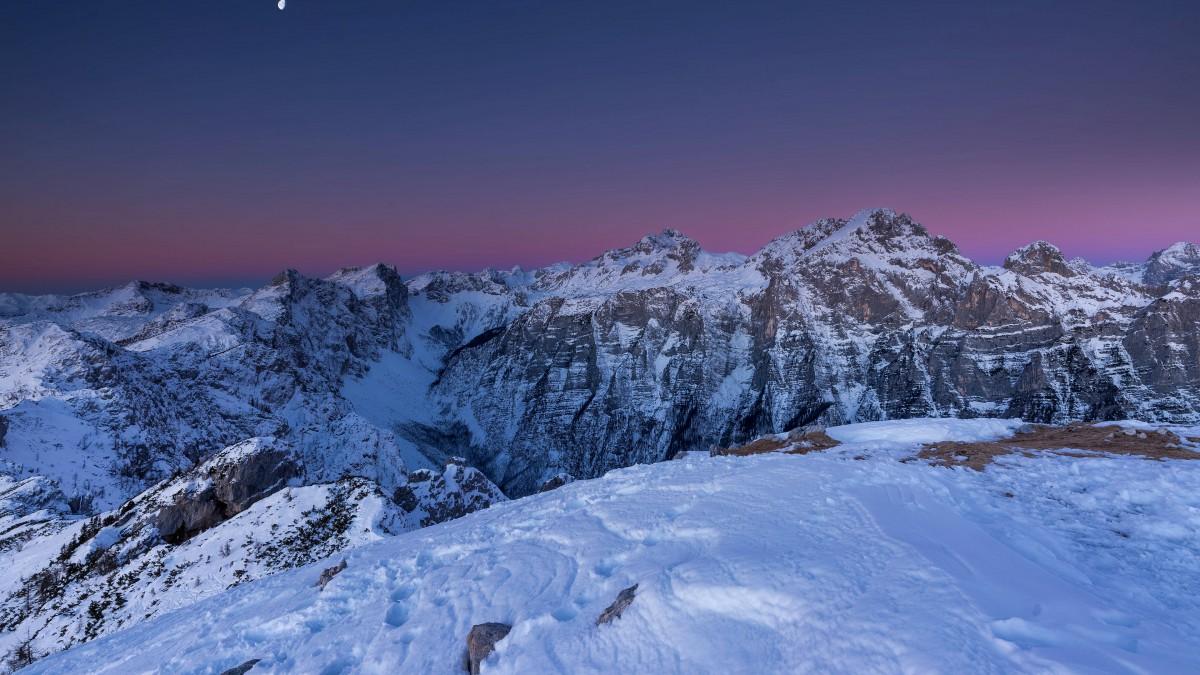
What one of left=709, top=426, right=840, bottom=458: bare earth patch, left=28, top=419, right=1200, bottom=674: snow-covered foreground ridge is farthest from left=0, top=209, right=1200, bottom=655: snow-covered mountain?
left=709, top=426, right=840, bottom=458: bare earth patch

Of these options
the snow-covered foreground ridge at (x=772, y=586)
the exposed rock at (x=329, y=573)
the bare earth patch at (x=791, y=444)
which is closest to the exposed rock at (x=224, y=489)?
the snow-covered foreground ridge at (x=772, y=586)

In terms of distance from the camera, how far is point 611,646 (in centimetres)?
804

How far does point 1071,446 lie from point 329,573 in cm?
2777

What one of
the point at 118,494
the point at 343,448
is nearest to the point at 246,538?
the point at 118,494

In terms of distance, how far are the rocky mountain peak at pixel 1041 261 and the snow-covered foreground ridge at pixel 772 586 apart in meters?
219

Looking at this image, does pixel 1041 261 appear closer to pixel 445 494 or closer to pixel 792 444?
pixel 792 444

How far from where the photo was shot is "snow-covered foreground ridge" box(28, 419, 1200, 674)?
7.03m

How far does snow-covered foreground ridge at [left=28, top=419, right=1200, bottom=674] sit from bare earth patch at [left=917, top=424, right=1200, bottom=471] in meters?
2.07

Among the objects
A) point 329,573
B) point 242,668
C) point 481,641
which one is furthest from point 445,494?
point 481,641

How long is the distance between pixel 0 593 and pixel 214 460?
12086 mm

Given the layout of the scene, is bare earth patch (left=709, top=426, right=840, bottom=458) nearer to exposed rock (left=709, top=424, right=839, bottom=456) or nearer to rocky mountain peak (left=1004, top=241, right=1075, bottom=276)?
exposed rock (left=709, top=424, right=839, bottom=456)

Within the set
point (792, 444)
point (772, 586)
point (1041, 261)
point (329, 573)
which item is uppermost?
point (1041, 261)

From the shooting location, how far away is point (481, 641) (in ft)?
28.3

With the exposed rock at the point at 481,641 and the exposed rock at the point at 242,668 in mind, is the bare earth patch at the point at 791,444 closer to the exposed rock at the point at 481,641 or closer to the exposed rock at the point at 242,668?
the exposed rock at the point at 481,641
